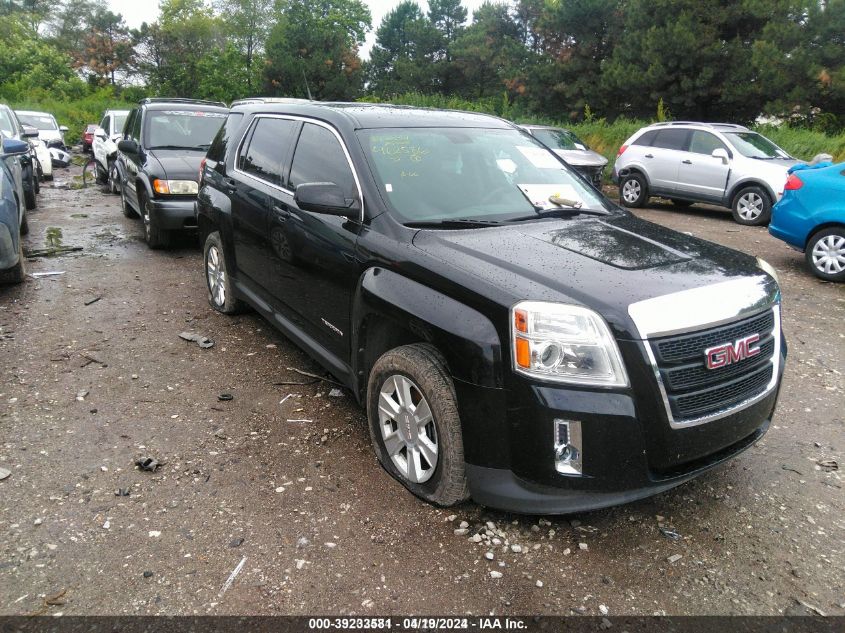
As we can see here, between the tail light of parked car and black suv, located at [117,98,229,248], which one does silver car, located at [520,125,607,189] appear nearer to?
the tail light of parked car

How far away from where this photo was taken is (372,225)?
11.5ft

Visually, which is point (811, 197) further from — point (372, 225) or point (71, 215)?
point (71, 215)

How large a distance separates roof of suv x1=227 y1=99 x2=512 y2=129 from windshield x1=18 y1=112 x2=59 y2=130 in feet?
53.2

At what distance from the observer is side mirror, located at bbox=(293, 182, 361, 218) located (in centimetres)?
350

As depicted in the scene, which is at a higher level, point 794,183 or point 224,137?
point 224,137

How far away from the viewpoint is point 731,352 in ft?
9.39

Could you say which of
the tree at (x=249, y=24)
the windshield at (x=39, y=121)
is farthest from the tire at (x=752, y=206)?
the tree at (x=249, y=24)

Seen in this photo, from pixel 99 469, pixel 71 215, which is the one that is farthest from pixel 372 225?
pixel 71 215

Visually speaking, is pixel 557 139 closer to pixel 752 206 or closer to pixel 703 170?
pixel 703 170

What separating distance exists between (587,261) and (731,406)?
91 centimetres

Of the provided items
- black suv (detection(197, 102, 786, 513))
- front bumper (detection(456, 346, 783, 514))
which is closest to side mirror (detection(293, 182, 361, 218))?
black suv (detection(197, 102, 786, 513))

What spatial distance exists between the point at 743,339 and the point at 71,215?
11161 mm

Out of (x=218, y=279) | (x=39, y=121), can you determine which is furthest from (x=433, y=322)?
(x=39, y=121)

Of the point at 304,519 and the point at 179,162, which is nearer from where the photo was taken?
the point at 304,519
